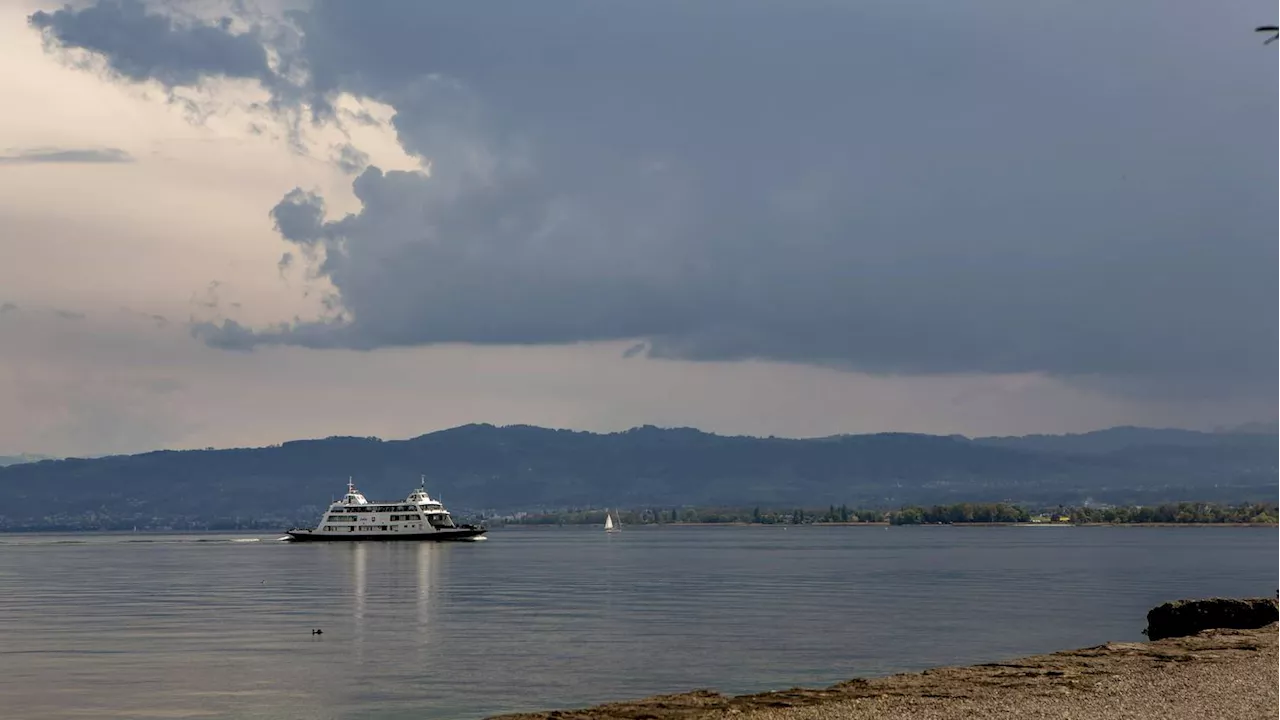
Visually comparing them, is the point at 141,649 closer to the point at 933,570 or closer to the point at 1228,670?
the point at 1228,670

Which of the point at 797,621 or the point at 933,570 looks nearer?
the point at 797,621

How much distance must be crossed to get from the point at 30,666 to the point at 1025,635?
48605 mm

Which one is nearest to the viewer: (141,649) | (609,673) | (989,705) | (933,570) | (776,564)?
(989,705)

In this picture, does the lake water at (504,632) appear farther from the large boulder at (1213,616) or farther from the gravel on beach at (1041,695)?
the gravel on beach at (1041,695)

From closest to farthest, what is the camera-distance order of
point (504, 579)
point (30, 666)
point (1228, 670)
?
point (1228, 670) → point (30, 666) → point (504, 579)

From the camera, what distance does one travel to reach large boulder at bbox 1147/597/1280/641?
63.9 meters

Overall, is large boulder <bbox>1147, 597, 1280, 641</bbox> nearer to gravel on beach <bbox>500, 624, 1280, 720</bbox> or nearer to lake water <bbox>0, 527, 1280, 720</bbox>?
lake water <bbox>0, 527, 1280, 720</bbox>

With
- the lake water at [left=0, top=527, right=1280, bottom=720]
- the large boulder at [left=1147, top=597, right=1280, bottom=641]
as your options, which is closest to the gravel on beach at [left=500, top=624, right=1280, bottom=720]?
the lake water at [left=0, top=527, right=1280, bottom=720]

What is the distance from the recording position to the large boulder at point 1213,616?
63.9m

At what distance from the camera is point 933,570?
150500 mm

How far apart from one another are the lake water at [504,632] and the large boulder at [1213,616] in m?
5.29

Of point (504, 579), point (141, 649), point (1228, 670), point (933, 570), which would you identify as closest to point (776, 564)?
point (933, 570)

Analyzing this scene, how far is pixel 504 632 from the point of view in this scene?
7738 centimetres

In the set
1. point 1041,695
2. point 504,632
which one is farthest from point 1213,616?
point 504,632
